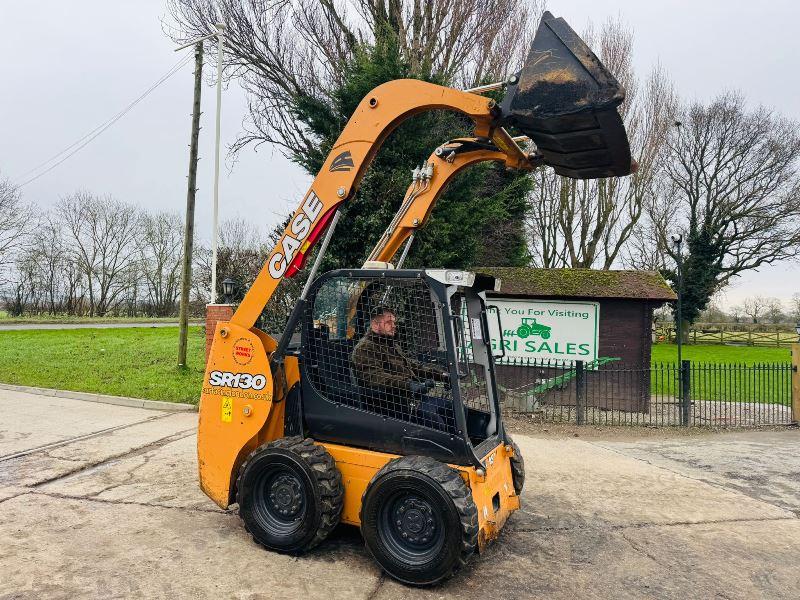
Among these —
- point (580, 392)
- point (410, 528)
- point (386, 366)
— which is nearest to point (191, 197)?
point (580, 392)

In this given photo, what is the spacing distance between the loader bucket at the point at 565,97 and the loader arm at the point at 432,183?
4.35 feet

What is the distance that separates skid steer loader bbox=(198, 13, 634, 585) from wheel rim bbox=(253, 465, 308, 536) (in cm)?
1

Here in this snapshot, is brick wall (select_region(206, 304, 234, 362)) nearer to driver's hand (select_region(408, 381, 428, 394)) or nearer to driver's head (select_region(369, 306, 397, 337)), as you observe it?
driver's head (select_region(369, 306, 397, 337))

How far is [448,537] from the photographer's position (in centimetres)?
395

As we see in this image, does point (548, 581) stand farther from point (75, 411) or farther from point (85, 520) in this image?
point (75, 411)

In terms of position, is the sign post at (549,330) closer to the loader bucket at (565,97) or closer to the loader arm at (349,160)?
the loader arm at (349,160)

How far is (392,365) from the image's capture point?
15.0 ft

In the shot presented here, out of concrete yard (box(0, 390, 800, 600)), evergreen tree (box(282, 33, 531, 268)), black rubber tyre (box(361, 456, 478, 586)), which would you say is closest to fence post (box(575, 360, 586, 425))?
concrete yard (box(0, 390, 800, 600))

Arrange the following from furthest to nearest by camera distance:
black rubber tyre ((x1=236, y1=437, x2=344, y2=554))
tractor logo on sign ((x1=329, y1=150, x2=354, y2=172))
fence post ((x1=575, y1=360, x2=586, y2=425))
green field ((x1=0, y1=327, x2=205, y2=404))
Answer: green field ((x1=0, y1=327, x2=205, y2=404))
fence post ((x1=575, y1=360, x2=586, y2=425))
tractor logo on sign ((x1=329, y1=150, x2=354, y2=172))
black rubber tyre ((x1=236, y1=437, x2=344, y2=554))

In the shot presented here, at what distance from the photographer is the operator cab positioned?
4390mm

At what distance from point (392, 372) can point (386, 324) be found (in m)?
0.38

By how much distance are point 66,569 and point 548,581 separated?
11.4 feet

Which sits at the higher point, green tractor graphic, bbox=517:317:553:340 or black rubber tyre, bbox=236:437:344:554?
green tractor graphic, bbox=517:317:553:340

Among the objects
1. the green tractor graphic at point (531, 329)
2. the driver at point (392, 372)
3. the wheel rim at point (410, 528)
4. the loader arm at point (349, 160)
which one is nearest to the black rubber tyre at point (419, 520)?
the wheel rim at point (410, 528)
